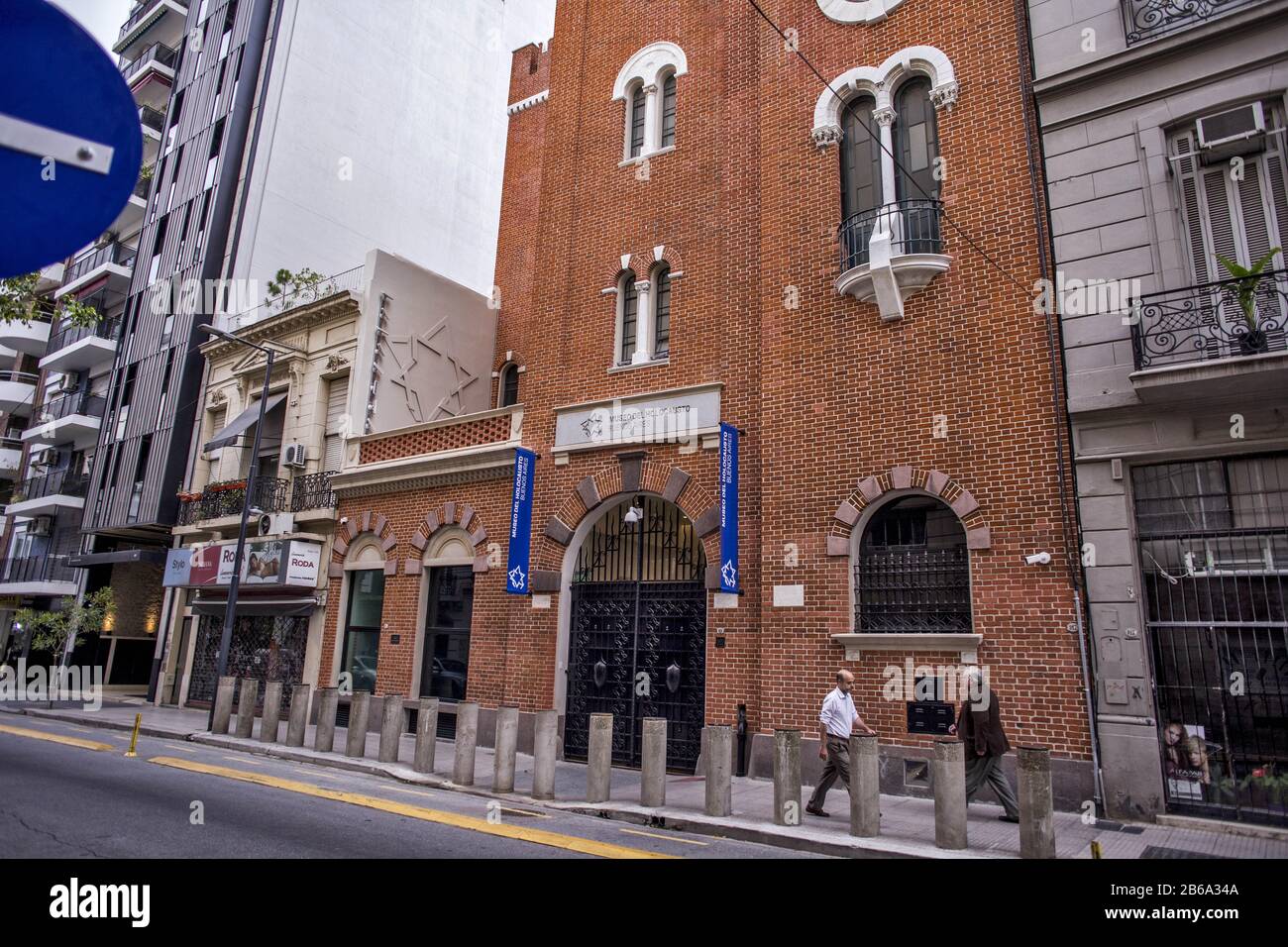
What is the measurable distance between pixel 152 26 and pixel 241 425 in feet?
90.0

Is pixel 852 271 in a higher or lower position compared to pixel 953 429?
higher

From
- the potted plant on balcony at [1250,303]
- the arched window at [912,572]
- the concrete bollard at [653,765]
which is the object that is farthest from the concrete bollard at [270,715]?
the potted plant on balcony at [1250,303]

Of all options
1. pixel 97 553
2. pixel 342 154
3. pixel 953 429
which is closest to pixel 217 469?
pixel 97 553

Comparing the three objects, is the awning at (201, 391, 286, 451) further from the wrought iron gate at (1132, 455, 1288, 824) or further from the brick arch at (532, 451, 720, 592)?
the wrought iron gate at (1132, 455, 1288, 824)

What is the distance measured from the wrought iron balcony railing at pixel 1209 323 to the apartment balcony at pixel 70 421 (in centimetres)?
3644

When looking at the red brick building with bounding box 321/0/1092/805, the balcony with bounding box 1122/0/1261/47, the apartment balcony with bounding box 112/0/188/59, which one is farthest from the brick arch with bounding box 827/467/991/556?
the apartment balcony with bounding box 112/0/188/59

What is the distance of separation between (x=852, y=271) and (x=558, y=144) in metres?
9.47

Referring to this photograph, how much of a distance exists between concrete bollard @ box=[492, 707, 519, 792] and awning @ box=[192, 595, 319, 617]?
449 inches

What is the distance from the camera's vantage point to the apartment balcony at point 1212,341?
→ 32.6 ft

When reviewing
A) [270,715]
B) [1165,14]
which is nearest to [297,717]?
[270,715]

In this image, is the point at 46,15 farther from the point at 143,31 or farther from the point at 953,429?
the point at 143,31

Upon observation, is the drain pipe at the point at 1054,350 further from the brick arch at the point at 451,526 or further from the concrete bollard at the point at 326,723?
the concrete bollard at the point at 326,723

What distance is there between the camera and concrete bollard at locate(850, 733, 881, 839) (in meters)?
9.10

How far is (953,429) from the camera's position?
492 inches
